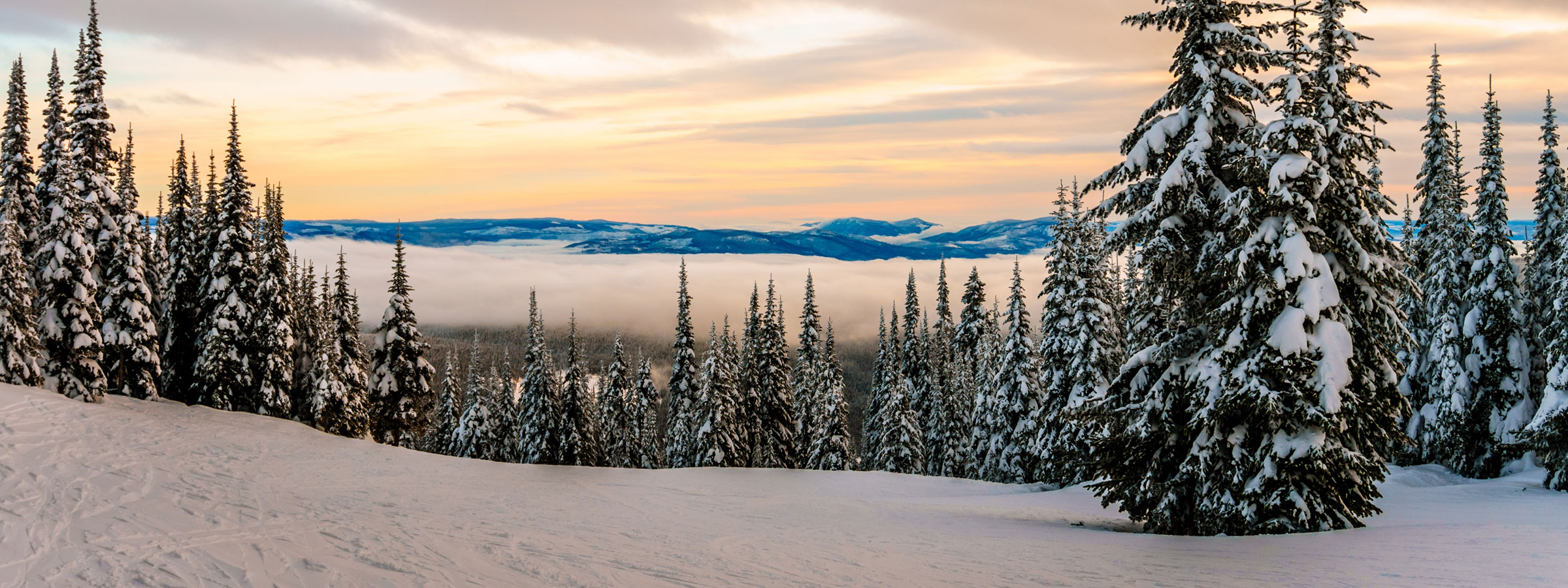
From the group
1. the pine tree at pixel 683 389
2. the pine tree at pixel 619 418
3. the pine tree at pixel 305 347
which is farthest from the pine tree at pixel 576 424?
the pine tree at pixel 305 347

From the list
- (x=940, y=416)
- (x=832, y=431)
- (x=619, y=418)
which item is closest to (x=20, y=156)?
(x=619, y=418)

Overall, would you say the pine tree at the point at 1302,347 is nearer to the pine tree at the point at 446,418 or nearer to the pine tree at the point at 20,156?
the pine tree at the point at 20,156

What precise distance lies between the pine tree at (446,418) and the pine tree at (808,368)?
3050 centimetres

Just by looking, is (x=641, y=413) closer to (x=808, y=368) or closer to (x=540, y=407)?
(x=540, y=407)

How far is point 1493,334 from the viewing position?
35.3 m

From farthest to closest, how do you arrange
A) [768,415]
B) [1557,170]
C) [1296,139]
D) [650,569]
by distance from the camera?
1. [768,415]
2. [1557,170]
3. [1296,139]
4. [650,569]

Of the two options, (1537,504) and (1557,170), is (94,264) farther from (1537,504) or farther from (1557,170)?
(1557,170)

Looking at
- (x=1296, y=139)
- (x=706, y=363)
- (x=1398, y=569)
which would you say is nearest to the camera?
(x=1398, y=569)

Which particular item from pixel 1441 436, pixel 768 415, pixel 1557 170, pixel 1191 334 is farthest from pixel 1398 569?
pixel 768 415

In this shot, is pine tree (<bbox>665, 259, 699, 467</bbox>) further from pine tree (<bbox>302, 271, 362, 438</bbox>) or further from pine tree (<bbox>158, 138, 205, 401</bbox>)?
pine tree (<bbox>158, 138, 205, 401</bbox>)

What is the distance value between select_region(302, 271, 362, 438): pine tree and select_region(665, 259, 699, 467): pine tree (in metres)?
21.3

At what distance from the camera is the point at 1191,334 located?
18266 millimetres

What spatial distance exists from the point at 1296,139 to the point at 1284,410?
530 cm

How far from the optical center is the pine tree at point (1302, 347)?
16266 mm
